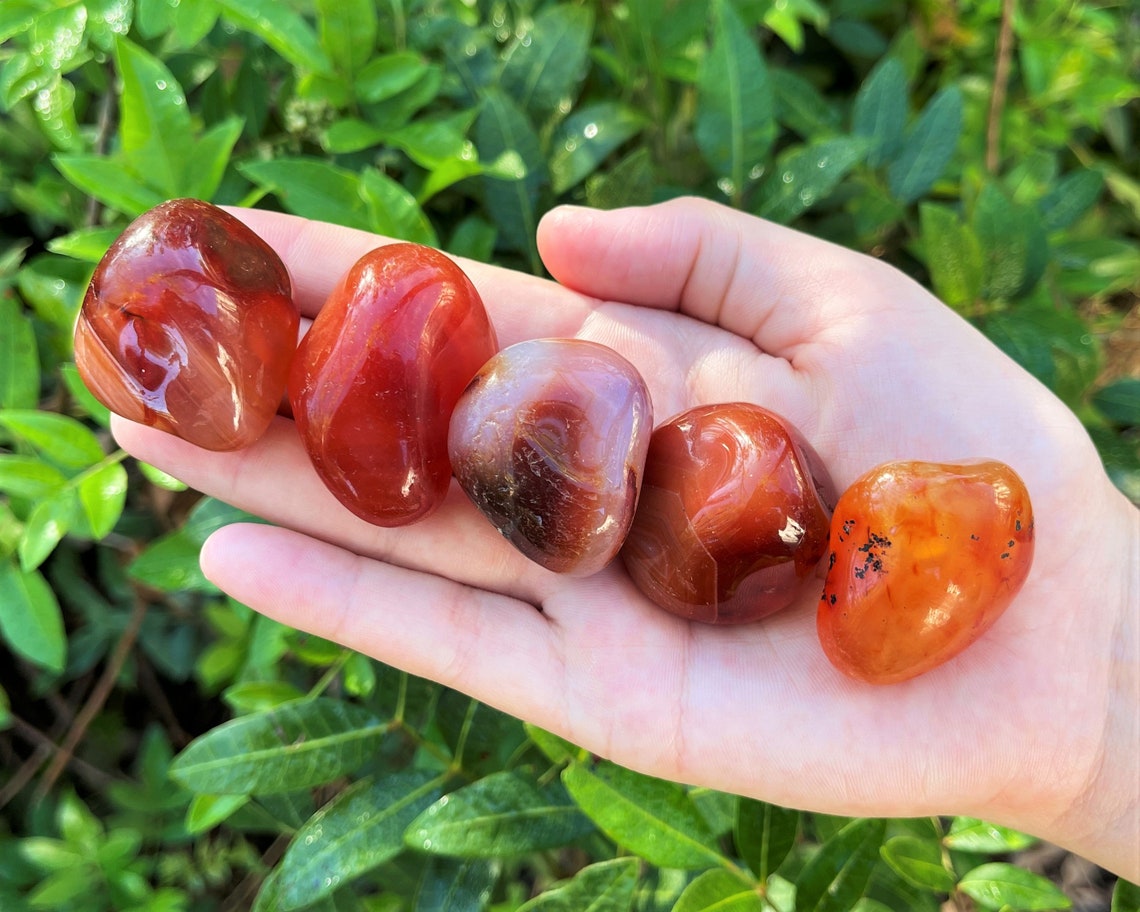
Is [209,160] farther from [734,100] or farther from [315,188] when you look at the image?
[734,100]

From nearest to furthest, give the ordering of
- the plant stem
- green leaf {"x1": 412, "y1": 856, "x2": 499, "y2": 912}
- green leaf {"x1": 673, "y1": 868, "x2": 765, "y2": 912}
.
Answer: green leaf {"x1": 673, "y1": 868, "x2": 765, "y2": 912} < green leaf {"x1": 412, "y1": 856, "x2": 499, "y2": 912} < the plant stem

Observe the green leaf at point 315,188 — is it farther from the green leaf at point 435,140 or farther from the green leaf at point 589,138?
the green leaf at point 589,138

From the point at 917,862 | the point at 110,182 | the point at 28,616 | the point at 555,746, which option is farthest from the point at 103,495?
the point at 917,862

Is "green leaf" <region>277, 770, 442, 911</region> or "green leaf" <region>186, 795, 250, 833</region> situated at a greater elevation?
"green leaf" <region>277, 770, 442, 911</region>

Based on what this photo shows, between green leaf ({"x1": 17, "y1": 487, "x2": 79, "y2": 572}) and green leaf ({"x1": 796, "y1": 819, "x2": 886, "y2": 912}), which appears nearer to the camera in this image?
green leaf ({"x1": 796, "y1": 819, "x2": 886, "y2": 912})

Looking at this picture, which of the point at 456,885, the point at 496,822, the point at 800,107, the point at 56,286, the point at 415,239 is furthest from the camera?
the point at 800,107

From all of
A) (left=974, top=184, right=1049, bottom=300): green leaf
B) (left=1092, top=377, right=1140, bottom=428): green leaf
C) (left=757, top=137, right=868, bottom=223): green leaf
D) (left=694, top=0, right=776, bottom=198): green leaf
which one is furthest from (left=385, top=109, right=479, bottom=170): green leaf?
(left=1092, top=377, right=1140, bottom=428): green leaf

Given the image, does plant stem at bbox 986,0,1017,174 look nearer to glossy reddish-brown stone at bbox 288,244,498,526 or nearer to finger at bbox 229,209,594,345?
finger at bbox 229,209,594,345
